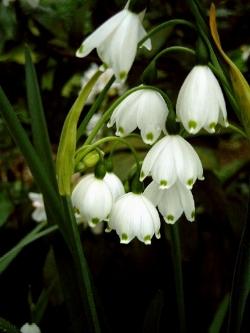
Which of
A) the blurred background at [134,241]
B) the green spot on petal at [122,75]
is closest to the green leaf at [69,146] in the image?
the green spot on petal at [122,75]

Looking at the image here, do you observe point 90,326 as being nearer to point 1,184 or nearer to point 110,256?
point 110,256

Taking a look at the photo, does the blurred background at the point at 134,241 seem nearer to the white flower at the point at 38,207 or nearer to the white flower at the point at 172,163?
the white flower at the point at 38,207

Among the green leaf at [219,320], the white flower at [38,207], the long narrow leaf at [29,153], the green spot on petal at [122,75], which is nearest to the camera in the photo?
the green spot on petal at [122,75]

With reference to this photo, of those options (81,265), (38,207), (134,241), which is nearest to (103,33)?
(81,265)

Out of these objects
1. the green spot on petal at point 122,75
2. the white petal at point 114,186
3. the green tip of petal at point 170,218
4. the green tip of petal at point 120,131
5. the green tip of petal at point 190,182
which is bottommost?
the green tip of petal at point 170,218

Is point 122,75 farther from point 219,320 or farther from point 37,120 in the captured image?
point 219,320

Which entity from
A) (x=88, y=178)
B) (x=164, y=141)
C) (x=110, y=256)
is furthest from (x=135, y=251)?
(x=164, y=141)
